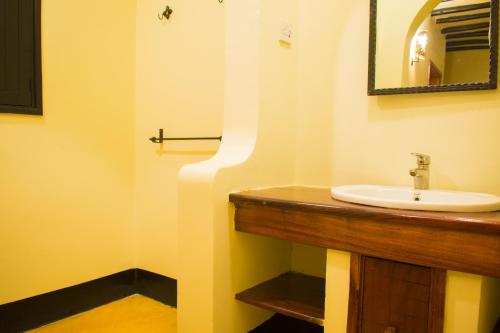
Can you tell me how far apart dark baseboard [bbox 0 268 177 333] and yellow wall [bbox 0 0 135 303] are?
0.05 metres

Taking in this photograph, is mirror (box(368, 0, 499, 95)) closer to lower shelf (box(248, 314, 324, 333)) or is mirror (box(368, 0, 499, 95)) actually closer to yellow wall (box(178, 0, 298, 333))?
yellow wall (box(178, 0, 298, 333))

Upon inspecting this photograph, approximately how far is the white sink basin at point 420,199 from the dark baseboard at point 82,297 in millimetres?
1290

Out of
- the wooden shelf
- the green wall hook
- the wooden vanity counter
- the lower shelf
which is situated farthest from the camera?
the green wall hook

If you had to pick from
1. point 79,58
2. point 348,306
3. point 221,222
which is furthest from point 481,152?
point 79,58

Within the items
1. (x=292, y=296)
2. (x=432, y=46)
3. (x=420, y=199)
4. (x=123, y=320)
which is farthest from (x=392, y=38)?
(x=123, y=320)

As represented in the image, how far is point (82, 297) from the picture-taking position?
1954 millimetres

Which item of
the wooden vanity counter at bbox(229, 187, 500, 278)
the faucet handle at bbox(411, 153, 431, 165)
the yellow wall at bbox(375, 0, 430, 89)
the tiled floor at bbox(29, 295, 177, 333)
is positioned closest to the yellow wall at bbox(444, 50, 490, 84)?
the yellow wall at bbox(375, 0, 430, 89)

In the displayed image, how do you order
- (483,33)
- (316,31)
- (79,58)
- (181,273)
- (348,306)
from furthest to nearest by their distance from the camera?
(79,58) → (316,31) → (181,273) → (483,33) → (348,306)

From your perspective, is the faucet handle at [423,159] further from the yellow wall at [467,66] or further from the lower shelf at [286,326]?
the lower shelf at [286,326]

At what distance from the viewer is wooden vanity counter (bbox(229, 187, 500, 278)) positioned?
0.84m

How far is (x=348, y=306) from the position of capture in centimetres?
107

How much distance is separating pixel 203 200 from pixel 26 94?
113cm

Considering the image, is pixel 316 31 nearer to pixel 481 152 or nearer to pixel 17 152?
pixel 481 152

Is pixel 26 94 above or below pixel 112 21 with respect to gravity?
below
